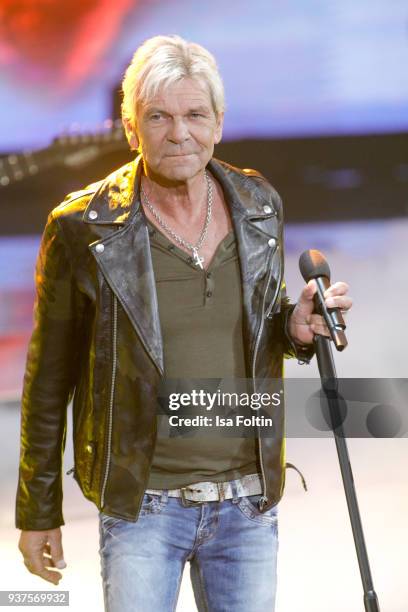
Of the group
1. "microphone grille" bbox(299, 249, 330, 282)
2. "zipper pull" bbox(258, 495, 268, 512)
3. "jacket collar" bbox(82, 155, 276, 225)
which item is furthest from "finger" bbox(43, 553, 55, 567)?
"microphone grille" bbox(299, 249, 330, 282)

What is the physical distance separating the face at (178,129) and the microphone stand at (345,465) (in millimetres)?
386

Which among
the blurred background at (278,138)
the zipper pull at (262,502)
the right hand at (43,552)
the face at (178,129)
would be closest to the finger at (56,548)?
the right hand at (43,552)

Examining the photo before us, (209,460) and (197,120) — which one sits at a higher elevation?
(197,120)

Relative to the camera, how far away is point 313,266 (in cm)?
158

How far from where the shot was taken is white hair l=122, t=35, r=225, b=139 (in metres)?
1.72

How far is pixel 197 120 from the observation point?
1.75 metres

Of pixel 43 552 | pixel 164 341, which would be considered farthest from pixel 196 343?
pixel 43 552

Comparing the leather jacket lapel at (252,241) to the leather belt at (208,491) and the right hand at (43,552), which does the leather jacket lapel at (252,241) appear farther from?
the right hand at (43,552)

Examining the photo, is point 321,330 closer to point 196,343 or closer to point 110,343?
point 196,343

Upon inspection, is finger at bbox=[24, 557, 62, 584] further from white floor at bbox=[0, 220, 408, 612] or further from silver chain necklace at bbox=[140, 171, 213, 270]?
white floor at bbox=[0, 220, 408, 612]

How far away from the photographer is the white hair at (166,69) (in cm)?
172

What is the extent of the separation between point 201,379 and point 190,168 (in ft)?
1.13

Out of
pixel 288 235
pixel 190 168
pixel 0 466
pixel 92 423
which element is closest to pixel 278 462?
pixel 92 423

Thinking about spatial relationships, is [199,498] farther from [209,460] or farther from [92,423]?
[92,423]
